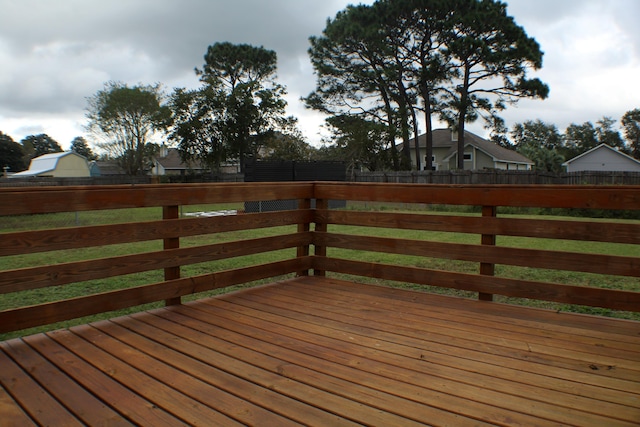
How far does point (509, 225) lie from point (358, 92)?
83.5ft

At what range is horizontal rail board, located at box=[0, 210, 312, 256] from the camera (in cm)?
253

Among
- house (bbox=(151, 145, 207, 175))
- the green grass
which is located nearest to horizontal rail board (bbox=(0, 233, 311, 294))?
the green grass

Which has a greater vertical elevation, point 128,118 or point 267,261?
point 128,118

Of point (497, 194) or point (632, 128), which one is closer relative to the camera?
point (497, 194)

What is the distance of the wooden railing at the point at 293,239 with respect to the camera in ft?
8.57

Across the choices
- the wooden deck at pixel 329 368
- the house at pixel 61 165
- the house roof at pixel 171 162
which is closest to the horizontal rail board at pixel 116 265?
the wooden deck at pixel 329 368

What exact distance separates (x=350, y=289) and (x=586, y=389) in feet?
6.60

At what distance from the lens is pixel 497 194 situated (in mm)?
3230

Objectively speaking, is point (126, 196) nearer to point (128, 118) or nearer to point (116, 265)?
point (116, 265)

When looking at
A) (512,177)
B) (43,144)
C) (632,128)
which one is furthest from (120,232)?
(43,144)

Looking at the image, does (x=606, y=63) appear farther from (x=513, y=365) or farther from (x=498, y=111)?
(x=498, y=111)

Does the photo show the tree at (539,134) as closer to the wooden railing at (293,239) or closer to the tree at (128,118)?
the tree at (128,118)

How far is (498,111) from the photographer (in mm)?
25859

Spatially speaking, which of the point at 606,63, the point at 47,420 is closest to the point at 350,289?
the point at 47,420
